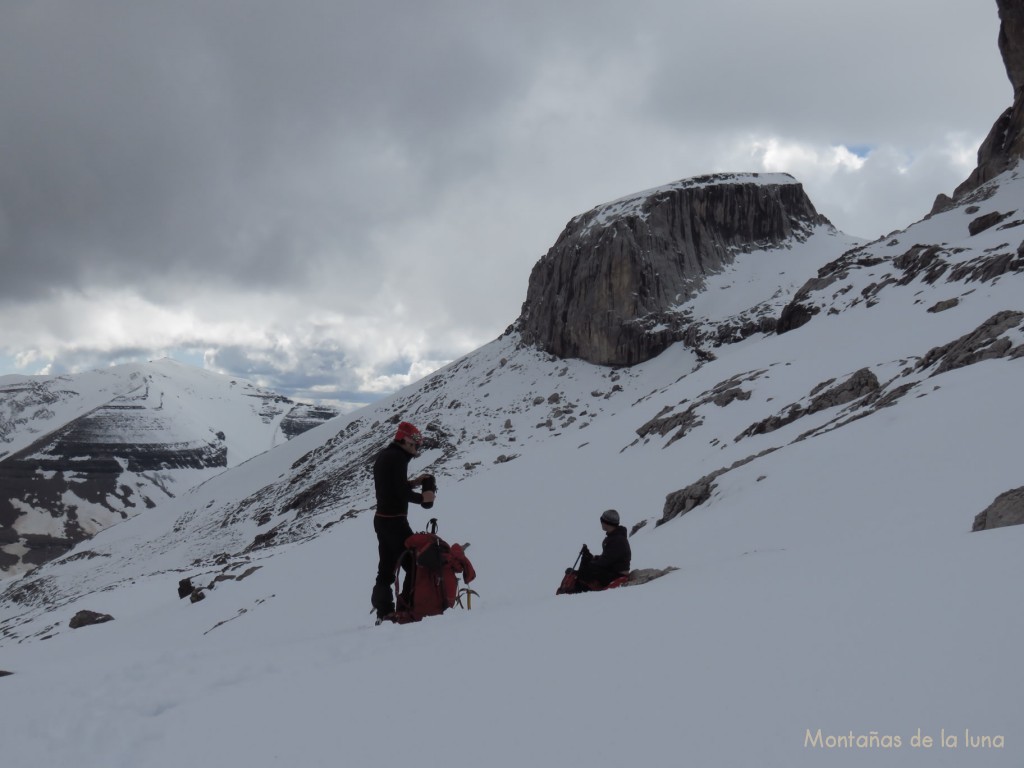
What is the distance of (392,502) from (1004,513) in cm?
650

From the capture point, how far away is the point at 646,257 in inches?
2562

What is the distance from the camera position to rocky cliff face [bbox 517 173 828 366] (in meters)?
61.8

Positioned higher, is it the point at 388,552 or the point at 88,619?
the point at 388,552

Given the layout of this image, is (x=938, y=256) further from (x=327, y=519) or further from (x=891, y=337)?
(x=327, y=519)

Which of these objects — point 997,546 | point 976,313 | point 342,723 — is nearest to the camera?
point 342,723

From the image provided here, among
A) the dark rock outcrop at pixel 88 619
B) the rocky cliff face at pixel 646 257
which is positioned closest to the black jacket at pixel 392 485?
the dark rock outcrop at pixel 88 619

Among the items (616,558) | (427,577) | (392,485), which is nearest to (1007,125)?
Result: (616,558)

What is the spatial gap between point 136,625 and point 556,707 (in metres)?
20.5

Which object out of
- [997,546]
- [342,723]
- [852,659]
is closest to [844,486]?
[997,546]

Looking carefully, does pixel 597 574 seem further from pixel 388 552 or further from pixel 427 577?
pixel 388 552

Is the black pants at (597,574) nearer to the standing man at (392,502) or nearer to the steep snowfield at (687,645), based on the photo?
the steep snowfield at (687,645)

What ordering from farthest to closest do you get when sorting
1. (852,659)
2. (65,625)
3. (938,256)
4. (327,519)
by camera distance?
(327,519), (938,256), (65,625), (852,659)

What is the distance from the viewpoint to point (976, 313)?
60.8ft

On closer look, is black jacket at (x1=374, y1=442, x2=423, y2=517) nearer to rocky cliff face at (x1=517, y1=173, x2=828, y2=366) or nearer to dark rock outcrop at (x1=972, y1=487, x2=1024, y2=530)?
dark rock outcrop at (x1=972, y1=487, x2=1024, y2=530)
